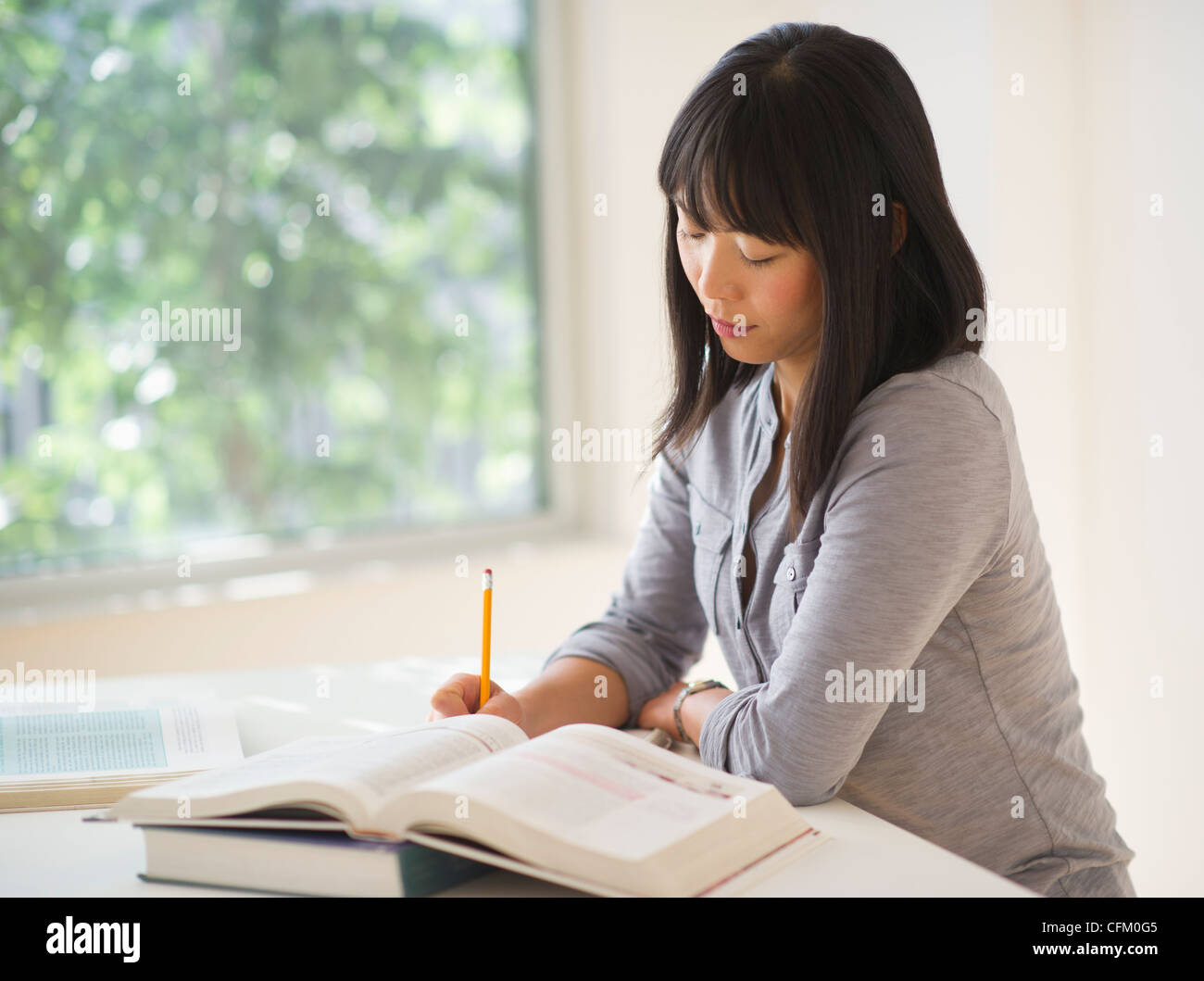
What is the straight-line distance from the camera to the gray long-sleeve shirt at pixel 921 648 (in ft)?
3.32

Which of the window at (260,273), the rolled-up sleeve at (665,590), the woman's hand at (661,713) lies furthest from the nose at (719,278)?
the window at (260,273)

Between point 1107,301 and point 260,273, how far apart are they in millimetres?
1680

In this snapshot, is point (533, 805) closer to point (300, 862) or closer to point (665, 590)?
point (300, 862)

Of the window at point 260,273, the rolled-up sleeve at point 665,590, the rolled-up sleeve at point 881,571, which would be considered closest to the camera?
the rolled-up sleeve at point 881,571

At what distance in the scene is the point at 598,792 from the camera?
0.84m

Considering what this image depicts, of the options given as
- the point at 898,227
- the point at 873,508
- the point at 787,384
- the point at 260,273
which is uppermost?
the point at 260,273

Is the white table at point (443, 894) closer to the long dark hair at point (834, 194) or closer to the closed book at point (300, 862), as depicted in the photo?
the closed book at point (300, 862)

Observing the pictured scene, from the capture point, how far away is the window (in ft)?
7.53

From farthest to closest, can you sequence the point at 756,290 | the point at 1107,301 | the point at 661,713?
1. the point at 1107,301
2. the point at 661,713
3. the point at 756,290

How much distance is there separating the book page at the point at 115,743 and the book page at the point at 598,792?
1.26 ft

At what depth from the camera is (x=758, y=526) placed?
1.23m

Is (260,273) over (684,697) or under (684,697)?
over

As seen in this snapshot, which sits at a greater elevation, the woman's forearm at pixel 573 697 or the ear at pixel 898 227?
the ear at pixel 898 227

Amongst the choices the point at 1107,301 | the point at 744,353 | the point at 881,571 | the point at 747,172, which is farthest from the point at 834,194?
the point at 1107,301
